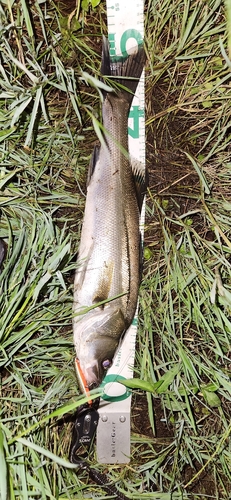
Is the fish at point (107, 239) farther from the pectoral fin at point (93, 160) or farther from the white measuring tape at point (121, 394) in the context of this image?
the white measuring tape at point (121, 394)

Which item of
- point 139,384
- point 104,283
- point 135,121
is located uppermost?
point 135,121

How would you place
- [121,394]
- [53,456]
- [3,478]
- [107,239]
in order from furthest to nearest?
[121,394] → [107,239] → [3,478] → [53,456]

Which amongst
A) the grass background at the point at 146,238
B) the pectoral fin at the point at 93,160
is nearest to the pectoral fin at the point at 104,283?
the grass background at the point at 146,238

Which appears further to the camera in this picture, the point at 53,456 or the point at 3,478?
the point at 3,478

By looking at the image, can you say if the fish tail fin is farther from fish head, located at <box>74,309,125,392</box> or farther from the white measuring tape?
fish head, located at <box>74,309,125,392</box>

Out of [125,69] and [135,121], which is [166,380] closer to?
[135,121]

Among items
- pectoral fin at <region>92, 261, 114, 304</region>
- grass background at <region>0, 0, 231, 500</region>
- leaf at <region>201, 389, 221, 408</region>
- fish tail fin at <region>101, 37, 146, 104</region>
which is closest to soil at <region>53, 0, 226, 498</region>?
grass background at <region>0, 0, 231, 500</region>

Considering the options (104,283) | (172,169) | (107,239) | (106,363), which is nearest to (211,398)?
(106,363)

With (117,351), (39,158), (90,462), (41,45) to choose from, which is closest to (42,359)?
(117,351)
